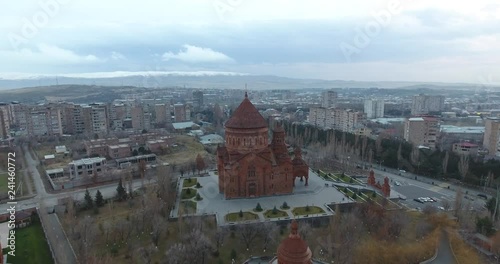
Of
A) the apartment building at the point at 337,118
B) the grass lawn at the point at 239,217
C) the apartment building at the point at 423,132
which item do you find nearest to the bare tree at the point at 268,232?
the grass lawn at the point at 239,217

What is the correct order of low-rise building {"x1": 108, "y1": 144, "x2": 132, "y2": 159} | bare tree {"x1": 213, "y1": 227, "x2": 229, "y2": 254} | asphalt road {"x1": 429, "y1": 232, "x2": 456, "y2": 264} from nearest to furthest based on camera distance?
asphalt road {"x1": 429, "y1": 232, "x2": 456, "y2": 264}
bare tree {"x1": 213, "y1": 227, "x2": 229, "y2": 254}
low-rise building {"x1": 108, "y1": 144, "x2": 132, "y2": 159}

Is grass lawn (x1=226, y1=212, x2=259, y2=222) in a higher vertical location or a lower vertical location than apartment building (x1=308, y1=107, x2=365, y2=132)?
lower

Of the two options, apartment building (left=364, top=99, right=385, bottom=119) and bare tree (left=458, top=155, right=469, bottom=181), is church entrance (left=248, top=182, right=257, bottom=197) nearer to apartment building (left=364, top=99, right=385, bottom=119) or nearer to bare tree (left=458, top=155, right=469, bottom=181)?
bare tree (left=458, top=155, right=469, bottom=181)

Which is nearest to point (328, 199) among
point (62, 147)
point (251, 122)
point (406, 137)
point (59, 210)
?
point (251, 122)

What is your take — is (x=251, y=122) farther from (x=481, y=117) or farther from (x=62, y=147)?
(x=481, y=117)

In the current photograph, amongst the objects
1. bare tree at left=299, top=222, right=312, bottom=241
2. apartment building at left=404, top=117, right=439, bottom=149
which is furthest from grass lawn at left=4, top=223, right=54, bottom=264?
apartment building at left=404, top=117, right=439, bottom=149

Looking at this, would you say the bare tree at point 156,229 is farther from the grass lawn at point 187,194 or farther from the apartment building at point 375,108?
the apartment building at point 375,108
